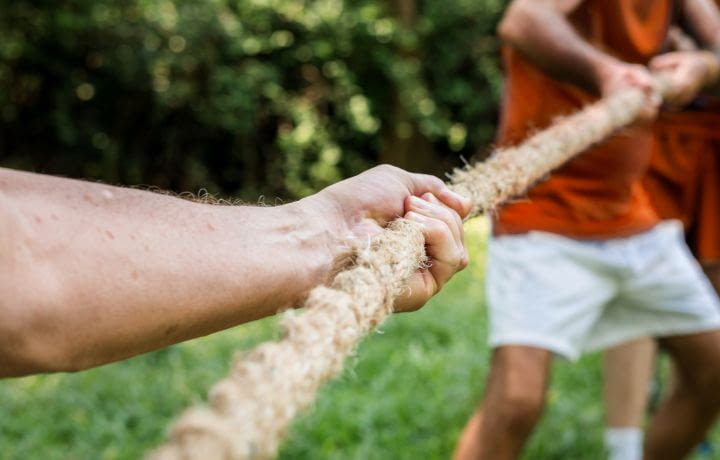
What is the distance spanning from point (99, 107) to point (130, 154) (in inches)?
18.4

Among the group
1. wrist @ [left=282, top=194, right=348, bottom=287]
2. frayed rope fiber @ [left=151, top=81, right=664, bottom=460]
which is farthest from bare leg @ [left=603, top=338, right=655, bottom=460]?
wrist @ [left=282, top=194, right=348, bottom=287]

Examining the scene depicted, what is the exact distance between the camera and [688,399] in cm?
253

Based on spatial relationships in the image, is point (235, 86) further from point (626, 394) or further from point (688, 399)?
point (688, 399)

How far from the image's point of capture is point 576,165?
2.46 meters

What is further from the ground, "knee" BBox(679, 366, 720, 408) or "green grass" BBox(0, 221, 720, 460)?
"knee" BBox(679, 366, 720, 408)

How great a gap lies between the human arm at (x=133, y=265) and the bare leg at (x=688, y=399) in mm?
1526

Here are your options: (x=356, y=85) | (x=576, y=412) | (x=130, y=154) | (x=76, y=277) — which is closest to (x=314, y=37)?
(x=356, y=85)

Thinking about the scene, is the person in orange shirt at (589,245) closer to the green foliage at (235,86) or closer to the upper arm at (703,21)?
the upper arm at (703,21)

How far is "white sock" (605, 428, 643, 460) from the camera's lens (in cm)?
277

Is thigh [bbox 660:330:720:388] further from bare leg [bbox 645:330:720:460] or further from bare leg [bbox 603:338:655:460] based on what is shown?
bare leg [bbox 603:338:655:460]

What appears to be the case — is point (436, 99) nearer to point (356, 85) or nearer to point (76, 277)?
point (356, 85)

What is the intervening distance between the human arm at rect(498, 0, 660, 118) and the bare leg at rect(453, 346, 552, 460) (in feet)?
2.23

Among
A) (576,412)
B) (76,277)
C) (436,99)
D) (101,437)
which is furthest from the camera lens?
(436,99)

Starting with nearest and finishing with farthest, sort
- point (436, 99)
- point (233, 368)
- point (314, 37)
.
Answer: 1. point (233, 368)
2. point (314, 37)
3. point (436, 99)
